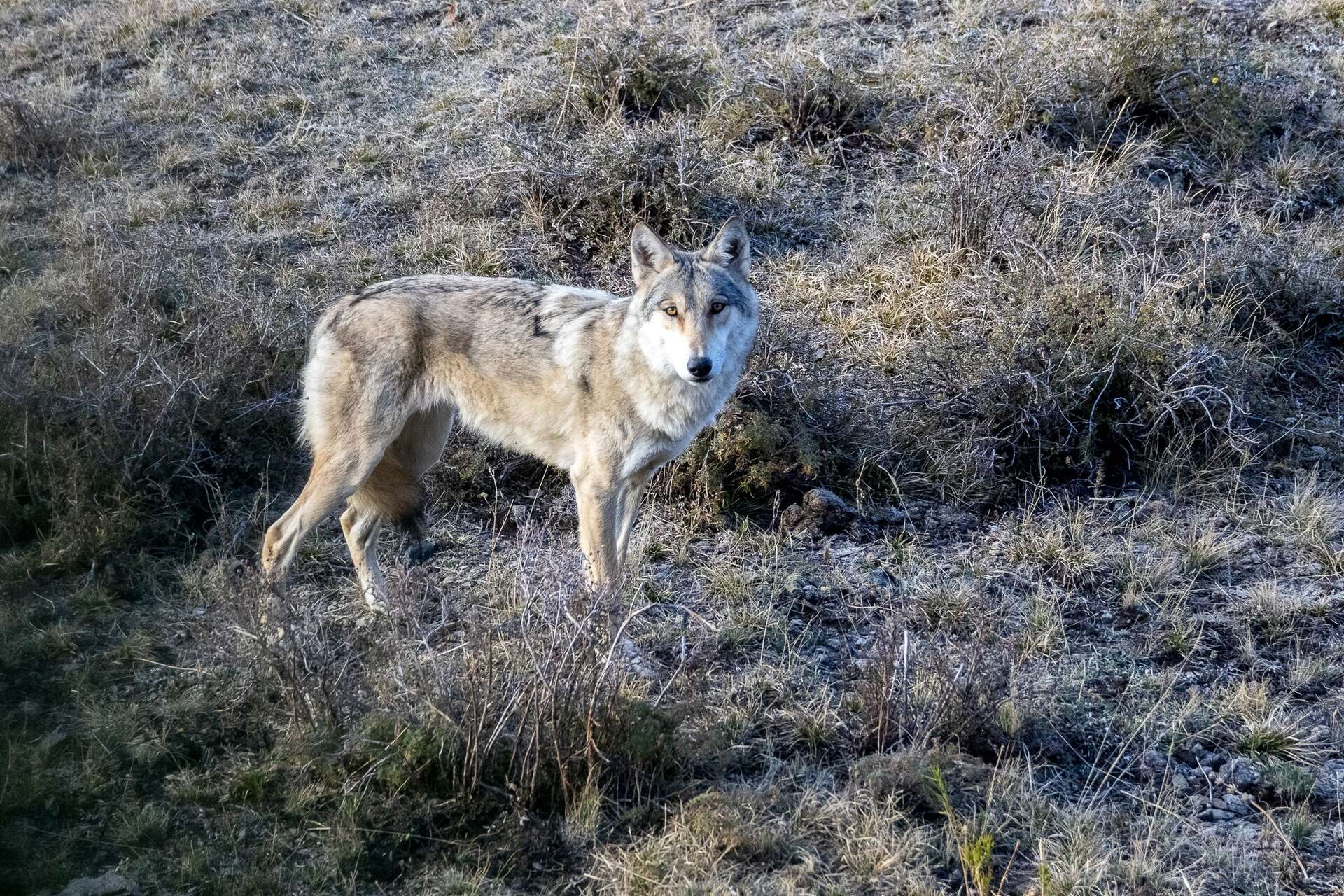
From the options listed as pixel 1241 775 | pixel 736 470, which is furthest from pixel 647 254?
pixel 1241 775

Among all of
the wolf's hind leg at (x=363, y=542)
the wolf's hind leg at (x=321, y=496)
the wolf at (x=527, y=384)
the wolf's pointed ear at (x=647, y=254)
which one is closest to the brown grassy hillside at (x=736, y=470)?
the wolf's hind leg at (x=363, y=542)

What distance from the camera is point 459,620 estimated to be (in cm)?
444

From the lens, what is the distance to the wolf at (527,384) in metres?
4.68

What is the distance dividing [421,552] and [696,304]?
192 cm

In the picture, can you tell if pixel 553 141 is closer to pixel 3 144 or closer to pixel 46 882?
pixel 3 144

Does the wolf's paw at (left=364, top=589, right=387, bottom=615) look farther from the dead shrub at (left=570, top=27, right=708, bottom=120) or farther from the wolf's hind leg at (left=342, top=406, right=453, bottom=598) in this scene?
the dead shrub at (left=570, top=27, right=708, bottom=120)

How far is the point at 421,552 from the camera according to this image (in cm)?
535

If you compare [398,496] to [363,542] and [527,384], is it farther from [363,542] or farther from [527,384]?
[527,384]

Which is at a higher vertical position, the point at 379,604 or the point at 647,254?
the point at 647,254

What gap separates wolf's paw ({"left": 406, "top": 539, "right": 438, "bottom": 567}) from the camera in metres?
5.29

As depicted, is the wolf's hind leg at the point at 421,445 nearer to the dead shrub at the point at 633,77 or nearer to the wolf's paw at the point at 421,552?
the wolf's paw at the point at 421,552

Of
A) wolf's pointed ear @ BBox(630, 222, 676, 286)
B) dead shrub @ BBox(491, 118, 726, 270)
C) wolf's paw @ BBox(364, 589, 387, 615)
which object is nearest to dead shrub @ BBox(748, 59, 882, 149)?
dead shrub @ BBox(491, 118, 726, 270)

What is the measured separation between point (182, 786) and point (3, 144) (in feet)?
24.0

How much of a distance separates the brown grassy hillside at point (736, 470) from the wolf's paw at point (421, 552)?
0.11 metres
